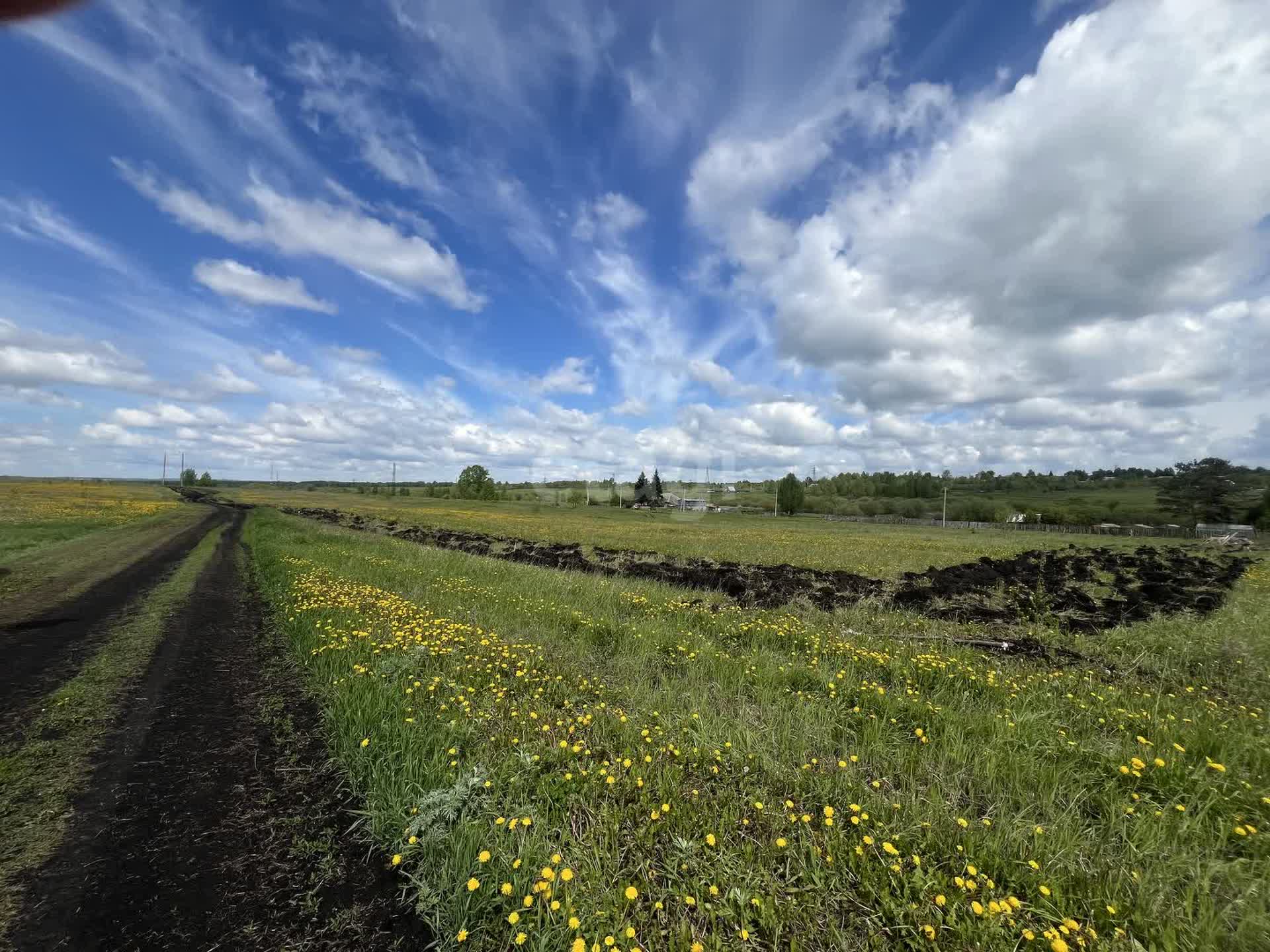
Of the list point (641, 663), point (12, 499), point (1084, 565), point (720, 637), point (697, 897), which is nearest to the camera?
point (697, 897)

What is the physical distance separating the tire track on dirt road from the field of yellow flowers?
2.77 metres

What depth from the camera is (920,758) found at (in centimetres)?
458

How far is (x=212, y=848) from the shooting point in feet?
11.6

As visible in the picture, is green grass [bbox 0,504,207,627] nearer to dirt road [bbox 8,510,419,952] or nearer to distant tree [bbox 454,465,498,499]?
dirt road [bbox 8,510,419,952]

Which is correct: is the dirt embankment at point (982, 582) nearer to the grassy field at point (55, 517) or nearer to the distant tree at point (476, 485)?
the grassy field at point (55, 517)

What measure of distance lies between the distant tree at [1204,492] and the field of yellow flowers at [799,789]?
385 feet

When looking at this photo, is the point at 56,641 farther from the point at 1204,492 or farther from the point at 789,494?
the point at 1204,492

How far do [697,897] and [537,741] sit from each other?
6.69 ft

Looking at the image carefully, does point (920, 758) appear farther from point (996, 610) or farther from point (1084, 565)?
point (1084, 565)

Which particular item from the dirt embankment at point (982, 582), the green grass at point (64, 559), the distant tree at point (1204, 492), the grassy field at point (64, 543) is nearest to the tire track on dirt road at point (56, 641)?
the green grass at point (64, 559)

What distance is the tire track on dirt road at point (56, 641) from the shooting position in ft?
19.3

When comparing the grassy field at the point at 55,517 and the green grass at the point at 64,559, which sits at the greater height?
the grassy field at the point at 55,517

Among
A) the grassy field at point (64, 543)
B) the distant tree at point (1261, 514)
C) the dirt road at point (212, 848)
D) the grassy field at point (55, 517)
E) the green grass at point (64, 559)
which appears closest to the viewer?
the dirt road at point (212, 848)

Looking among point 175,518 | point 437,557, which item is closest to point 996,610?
point 437,557
